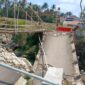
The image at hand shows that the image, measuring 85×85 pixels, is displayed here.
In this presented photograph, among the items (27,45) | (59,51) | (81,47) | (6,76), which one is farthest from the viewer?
(81,47)

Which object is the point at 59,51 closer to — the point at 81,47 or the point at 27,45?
the point at 27,45

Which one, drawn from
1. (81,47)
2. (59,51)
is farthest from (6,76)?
(81,47)

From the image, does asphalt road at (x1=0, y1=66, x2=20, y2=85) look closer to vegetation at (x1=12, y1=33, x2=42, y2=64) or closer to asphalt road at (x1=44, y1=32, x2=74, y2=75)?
asphalt road at (x1=44, y1=32, x2=74, y2=75)

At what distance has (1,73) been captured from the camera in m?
2.39

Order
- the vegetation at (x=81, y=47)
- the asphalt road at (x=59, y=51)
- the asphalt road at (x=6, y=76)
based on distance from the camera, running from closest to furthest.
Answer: the asphalt road at (x=6, y=76) < the asphalt road at (x=59, y=51) < the vegetation at (x=81, y=47)

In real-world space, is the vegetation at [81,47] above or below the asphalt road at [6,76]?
below

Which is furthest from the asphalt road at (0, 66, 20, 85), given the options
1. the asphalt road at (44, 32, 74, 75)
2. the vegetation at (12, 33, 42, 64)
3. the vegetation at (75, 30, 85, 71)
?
the vegetation at (75, 30, 85, 71)

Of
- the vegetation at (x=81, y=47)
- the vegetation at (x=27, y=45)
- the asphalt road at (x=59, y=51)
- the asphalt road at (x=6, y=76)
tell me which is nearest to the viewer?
the asphalt road at (x=6, y=76)

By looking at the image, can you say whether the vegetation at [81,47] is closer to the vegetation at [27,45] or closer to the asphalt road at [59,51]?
the asphalt road at [59,51]

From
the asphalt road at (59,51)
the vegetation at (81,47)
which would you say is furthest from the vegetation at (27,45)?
the vegetation at (81,47)

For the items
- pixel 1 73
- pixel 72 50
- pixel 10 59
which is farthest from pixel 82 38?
pixel 1 73

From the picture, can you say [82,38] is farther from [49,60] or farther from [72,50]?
[49,60]

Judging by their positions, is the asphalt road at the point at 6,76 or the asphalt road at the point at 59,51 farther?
the asphalt road at the point at 59,51

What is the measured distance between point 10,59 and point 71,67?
6.22 m
